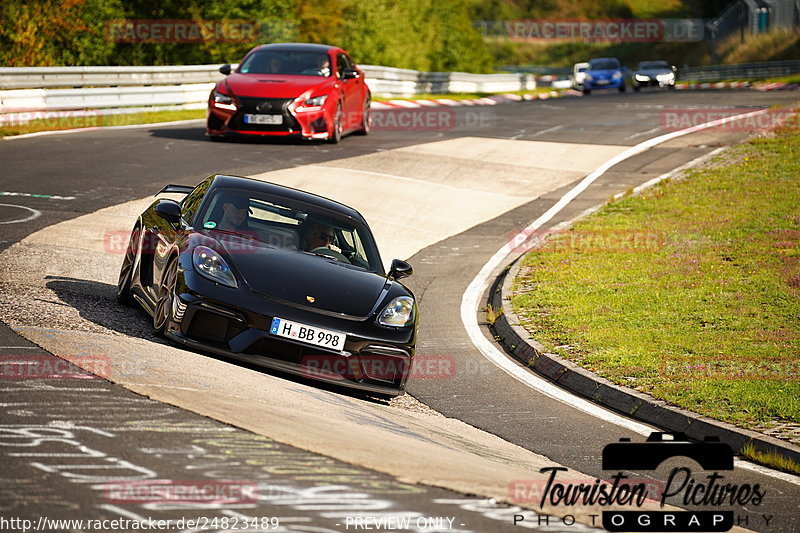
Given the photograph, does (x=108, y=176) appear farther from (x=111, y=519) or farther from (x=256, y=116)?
(x=111, y=519)

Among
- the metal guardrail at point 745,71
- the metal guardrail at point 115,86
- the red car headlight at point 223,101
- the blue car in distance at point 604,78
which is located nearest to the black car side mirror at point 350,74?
the red car headlight at point 223,101

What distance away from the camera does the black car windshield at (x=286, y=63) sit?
21.0 metres

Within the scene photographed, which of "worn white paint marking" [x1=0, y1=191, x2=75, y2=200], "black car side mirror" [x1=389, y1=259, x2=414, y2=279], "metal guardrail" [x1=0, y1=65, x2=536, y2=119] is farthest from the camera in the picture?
"metal guardrail" [x1=0, y1=65, x2=536, y2=119]

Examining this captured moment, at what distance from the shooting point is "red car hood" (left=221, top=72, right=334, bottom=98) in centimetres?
1997

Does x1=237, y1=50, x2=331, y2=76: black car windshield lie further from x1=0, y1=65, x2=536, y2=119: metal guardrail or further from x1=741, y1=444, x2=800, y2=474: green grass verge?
x1=741, y1=444, x2=800, y2=474: green grass verge

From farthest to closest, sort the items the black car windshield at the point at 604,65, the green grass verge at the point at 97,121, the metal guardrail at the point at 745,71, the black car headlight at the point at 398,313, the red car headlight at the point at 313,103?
1. the metal guardrail at the point at 745,71
2. the black car windshield at the point at 604,65
3. the green grass verge at the point at 97,121
4. the red car headlight at the point at 313,103
5. the black car headlight at the point at 398,313

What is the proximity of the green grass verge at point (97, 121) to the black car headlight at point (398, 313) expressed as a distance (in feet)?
47.5

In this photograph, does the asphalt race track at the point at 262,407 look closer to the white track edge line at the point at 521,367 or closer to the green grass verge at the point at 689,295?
the white track edge line at the point at 521,367

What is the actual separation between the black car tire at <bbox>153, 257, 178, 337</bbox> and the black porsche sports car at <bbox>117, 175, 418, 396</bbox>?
1cm

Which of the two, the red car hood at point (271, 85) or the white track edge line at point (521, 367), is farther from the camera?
the red car hood at point (271, 85)

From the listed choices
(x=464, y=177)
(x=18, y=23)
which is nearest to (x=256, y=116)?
(x=464, y=177)

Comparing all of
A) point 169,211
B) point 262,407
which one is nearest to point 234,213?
point 169,211

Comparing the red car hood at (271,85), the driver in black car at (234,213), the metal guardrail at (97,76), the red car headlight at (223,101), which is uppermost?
Result: the metal guardrail at (97,76)

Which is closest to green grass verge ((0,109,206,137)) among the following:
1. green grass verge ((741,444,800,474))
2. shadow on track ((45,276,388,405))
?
shadow on track ((45,276,388,405))
